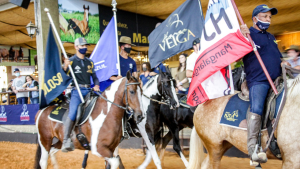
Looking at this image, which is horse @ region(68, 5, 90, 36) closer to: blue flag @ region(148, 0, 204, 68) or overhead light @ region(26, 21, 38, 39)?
overhead light @ region(26, 21, 38, 39)

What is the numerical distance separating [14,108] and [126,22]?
6.73 m

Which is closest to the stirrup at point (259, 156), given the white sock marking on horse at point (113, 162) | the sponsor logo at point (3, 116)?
the white sock marking on horse at point (113, 162)

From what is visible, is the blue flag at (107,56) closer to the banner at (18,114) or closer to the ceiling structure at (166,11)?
the banner at (18,114)

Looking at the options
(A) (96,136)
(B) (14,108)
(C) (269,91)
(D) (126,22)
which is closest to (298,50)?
(C) (269,91)

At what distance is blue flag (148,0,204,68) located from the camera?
19.1ft

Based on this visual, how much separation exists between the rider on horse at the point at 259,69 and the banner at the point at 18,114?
30.8 ft

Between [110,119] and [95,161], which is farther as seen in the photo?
[95,161]

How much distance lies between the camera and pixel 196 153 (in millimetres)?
4324

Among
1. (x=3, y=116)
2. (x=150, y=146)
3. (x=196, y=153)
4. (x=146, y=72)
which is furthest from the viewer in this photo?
(x=3, y=116)

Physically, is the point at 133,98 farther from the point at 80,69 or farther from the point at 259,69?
the point at 259,69

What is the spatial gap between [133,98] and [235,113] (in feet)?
5.61

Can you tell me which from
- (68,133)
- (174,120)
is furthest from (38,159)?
(174,120)

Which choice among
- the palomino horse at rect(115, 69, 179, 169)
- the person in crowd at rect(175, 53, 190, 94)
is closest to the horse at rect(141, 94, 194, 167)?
the palomino horse at rect(115, 69, 179, 169)

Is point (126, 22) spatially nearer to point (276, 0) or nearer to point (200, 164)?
point (276, 0)
